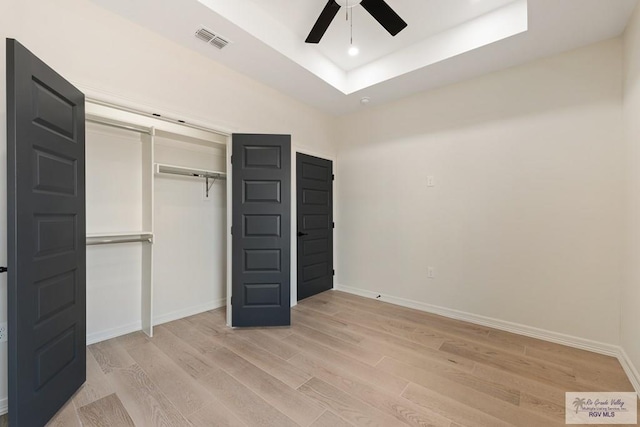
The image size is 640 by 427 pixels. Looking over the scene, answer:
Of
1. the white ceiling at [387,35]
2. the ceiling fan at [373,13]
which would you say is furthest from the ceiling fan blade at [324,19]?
the white ceiling at [387,35]

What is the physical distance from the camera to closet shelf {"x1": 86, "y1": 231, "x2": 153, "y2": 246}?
2.40m

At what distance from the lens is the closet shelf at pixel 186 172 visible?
284 cm

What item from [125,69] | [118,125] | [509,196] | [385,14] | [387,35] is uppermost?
[387,35]

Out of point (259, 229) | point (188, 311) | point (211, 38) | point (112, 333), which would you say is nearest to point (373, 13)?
point (211, 38)

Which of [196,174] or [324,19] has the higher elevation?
[324,19]

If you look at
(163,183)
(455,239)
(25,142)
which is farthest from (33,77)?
(455,239)

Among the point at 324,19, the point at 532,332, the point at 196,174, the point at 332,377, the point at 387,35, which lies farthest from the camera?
the point at 196,174

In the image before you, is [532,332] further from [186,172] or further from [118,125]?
[118,125]

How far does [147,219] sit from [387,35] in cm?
321

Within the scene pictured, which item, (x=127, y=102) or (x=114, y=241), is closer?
(x=127, y=102)

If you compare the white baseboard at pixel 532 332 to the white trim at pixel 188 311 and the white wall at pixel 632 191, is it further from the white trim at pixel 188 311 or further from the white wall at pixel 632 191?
the white trim at pixel 188 311

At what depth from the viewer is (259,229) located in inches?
118

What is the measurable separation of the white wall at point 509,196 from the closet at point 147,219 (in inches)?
91.0

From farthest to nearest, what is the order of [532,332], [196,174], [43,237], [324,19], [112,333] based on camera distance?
[196,174] → [532,332] → [112,333] → [324,19] → [43,237]
